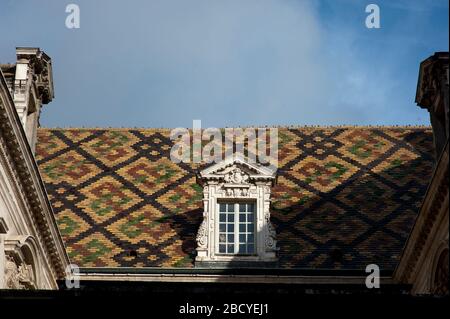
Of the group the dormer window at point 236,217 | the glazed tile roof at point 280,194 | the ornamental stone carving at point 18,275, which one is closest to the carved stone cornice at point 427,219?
the glazed tile roof at point 280,194

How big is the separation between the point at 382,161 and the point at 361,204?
2.32 m

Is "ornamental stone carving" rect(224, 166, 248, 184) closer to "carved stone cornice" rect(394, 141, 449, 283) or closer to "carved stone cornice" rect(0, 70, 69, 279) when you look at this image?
"carved stone cornice" rect(0, 70, 69, 279)

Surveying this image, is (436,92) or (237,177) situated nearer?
(436,92)

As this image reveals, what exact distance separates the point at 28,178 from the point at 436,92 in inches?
281

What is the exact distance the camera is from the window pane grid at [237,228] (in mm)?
22594

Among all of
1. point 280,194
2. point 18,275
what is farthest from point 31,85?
point 280,194

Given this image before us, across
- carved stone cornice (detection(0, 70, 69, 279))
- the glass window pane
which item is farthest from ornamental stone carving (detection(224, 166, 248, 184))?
carved stone cornice (detection(0, 70, 69, 279))

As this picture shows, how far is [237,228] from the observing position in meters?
22.8

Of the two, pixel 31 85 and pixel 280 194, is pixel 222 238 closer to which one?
pixel 280 194

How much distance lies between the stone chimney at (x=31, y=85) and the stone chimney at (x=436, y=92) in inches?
318

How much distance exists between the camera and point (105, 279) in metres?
21.9

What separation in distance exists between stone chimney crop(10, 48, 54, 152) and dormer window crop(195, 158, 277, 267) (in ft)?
12.8

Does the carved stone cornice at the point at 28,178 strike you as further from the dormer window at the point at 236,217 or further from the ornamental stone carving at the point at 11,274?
the dormer window at the point at 236,217

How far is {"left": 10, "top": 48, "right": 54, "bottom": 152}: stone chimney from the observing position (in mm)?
22516
